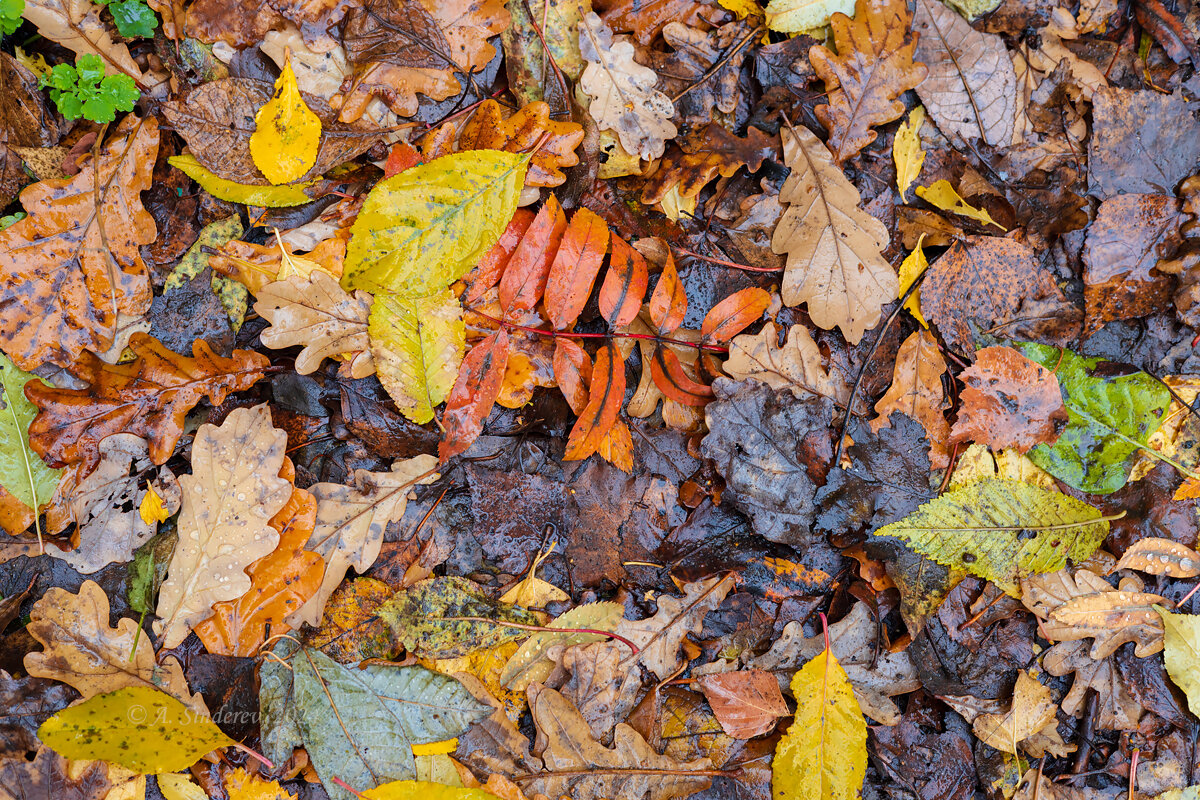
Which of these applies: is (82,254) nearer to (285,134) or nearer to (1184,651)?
(285,134)

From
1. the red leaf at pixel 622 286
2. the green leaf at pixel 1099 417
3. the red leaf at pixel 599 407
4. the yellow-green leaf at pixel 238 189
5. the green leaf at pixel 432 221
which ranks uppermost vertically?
the yellow-green leaf at pixel 238 189

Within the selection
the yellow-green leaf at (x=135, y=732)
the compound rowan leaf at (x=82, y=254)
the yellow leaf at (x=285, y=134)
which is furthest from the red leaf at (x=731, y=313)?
the yellow-green leaf at (x=135, y=732)

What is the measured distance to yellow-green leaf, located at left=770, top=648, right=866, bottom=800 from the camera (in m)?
2.36

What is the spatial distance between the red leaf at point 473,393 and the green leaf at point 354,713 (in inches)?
35.4

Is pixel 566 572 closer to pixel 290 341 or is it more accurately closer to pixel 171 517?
pixel 290 341

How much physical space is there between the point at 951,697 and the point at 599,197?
2369mm

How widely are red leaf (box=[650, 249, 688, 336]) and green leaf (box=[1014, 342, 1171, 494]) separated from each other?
133 centimetres

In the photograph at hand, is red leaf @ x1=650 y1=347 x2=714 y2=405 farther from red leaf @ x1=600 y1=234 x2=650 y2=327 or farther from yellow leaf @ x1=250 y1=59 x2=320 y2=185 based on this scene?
yellow leaf @ x1=250 y1=59 x2=320 y2=185

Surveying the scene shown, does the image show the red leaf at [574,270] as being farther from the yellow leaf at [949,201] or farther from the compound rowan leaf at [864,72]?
the yellow leaf at [949,201]

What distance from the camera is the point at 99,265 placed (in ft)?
7.57

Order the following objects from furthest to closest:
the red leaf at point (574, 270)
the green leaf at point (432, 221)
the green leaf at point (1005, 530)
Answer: the green leaf at point (1005, 530)
the red leaf at point (574, 270)
the green leaf at point (432, 221)

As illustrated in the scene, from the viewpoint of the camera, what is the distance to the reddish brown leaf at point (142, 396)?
89.6 inches

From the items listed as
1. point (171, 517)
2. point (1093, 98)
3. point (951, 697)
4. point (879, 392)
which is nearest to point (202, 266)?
point (171, 517)

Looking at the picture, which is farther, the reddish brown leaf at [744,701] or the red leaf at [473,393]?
the reddish brown leaf at [744,701]
